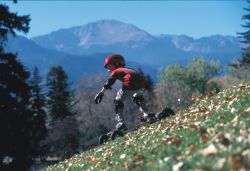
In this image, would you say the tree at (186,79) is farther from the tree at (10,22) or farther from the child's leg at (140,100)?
the child's leg at (140,100)

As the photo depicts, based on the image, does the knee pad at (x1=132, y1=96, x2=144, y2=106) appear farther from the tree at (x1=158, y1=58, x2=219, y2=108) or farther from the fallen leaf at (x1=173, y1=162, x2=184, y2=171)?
the tree at (x1=158, y1=58, x2=219, y2=108)

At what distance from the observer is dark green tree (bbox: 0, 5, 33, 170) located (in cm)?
2608

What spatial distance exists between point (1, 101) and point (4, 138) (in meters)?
1.91

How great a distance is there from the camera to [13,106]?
2645 cm

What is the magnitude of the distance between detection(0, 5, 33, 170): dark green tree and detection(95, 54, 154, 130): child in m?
10.7

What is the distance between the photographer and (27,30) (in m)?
28.1

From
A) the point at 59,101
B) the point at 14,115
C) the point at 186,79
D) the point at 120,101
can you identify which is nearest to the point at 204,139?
the point at 120,101

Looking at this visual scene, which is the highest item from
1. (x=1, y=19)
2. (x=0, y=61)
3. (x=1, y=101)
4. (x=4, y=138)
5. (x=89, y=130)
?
(x=1, y=19)

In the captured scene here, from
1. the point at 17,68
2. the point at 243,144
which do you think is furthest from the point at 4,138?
the point at 243,144

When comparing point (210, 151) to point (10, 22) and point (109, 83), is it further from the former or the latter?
point (10, 22)

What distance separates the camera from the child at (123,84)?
16250 mm

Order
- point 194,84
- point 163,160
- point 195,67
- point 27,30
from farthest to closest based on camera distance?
point 195,67 → point 194,84 → point 27,30 → point 163,160

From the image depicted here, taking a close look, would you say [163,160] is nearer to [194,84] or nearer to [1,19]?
[1,19]

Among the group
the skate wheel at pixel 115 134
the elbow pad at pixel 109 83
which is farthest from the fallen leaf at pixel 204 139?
the skate wheel at pixel 115 134
